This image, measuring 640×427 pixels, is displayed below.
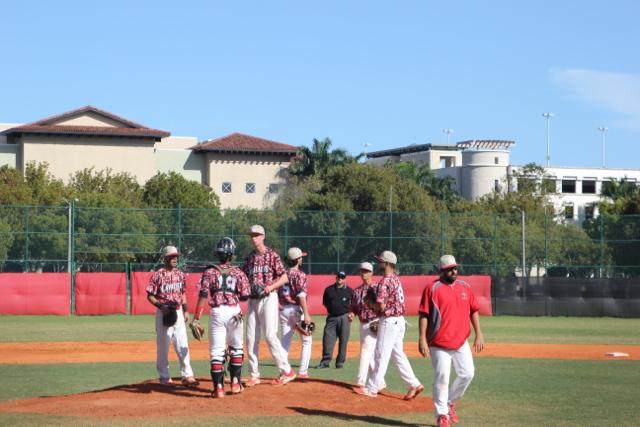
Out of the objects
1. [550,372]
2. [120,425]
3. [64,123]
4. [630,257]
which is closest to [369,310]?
[120,425]

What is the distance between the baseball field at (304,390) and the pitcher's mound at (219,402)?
0.01 metres

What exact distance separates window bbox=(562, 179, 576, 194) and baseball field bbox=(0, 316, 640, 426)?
9408 centimetres

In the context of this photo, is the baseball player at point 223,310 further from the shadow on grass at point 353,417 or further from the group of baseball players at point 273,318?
the shadow on grass at point 353,417

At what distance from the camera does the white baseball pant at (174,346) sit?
579 inches

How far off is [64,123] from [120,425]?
263ft

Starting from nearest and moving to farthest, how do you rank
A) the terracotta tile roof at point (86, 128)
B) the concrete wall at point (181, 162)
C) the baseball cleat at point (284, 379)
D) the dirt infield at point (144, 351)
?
the baseball cleat at point (284, 379), the dirt infield at point (144, 351), the terracotta tile roof at point (86, 128), the concrete wall at point (181, 162)

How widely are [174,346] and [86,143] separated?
76.0m

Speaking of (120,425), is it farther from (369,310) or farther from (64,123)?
(64,123)

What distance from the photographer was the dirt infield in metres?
21.5

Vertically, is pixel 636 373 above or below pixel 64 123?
below

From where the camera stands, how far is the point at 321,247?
42500 mm

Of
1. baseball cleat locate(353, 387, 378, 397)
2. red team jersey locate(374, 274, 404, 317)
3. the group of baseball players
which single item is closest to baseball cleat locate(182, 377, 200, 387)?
the group of baseball players

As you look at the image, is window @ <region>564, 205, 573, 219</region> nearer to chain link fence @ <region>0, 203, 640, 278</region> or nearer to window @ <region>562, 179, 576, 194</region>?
window @ <region>562, 179, 576, 194</region>

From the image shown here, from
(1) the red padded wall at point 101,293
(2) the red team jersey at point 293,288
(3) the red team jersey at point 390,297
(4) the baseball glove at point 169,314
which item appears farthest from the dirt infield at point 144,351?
(1) the red padded wall at point 101,293
